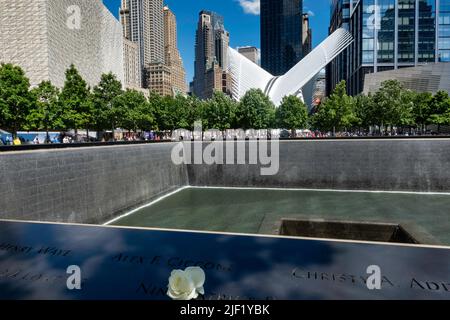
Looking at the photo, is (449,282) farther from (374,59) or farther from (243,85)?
(374,59)

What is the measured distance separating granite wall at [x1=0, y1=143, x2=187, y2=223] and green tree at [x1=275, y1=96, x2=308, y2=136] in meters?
34.5

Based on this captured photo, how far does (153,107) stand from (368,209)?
38423 mm

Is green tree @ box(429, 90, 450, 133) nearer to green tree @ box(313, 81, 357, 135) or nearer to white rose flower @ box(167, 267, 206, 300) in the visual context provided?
green tree @ box(313, 81, 357, 135)

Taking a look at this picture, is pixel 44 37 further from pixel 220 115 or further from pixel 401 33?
pixel 401 33

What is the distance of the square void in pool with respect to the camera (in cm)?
1287

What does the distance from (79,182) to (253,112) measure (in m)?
36.8

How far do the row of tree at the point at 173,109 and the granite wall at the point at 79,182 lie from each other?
2094cm

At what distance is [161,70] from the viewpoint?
7549 inches

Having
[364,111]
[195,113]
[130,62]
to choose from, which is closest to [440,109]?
[364,111]

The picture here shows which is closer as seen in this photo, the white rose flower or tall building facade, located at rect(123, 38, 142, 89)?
the white rose flower

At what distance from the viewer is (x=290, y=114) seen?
50.8 m

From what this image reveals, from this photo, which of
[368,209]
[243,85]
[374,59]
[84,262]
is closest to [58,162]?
[84,262]

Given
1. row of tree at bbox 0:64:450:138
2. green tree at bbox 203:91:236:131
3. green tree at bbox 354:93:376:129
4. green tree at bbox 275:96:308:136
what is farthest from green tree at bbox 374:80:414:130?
green tree at bbox 203:91:236:131

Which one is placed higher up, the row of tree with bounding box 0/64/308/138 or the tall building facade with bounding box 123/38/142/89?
the tall building facade with bounding box 123/38/142/89
